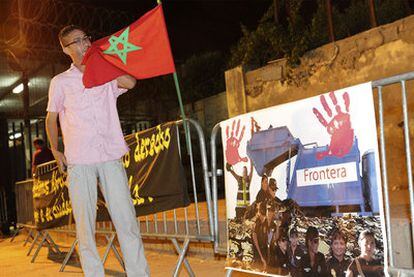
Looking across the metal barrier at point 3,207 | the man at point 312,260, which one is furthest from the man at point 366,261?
the metal barrier at point 3,207

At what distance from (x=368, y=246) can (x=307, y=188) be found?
56 centimetres

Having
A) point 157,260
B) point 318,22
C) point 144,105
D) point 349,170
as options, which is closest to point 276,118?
point 349,170

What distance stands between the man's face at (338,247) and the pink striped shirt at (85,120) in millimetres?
1937

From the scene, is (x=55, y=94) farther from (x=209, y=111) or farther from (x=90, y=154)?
(x=209, y=111)

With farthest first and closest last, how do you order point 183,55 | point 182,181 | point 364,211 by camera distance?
point 183,55 < point 182,181 < point 364,211

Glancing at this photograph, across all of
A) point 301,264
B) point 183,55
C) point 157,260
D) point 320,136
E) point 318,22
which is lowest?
point 157,260

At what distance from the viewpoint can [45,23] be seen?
1026 centimetres

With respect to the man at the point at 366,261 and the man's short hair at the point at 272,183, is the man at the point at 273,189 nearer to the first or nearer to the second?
the man's short hair at the point at 272,183

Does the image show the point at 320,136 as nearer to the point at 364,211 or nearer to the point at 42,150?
the point at 364,211

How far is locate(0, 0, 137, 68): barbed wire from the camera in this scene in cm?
1000

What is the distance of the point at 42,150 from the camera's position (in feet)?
32.0

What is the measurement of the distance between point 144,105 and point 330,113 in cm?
1209

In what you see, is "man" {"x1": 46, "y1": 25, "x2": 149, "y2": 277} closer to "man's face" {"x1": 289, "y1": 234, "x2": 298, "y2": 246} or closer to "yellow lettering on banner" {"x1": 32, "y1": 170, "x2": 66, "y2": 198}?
"man's face" {"x1": 289, "y1": 234, "x2": 298, "y2": 246}

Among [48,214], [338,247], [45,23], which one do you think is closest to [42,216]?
[48,214]
